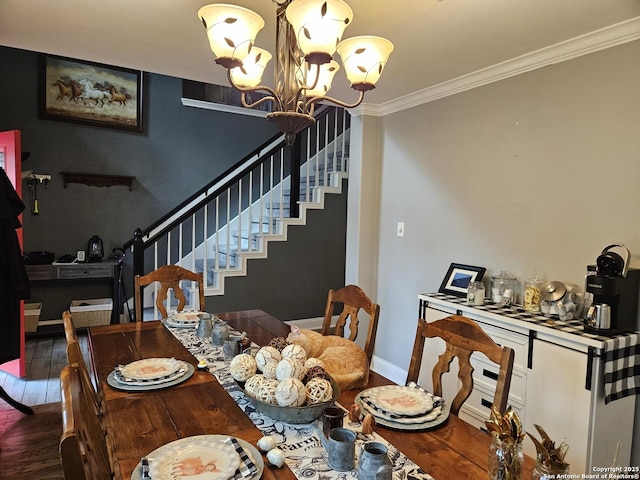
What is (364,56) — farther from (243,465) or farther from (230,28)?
(243,465)

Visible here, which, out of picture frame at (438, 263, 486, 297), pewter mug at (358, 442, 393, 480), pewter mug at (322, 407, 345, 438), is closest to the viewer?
pewter mug at (358, 442, 393, 480)

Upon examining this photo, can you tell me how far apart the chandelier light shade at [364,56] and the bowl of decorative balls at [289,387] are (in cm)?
112

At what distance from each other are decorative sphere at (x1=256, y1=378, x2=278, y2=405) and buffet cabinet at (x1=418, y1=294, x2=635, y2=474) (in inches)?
57.3

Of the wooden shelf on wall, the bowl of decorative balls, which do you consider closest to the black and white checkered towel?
the bowl of decorative balls

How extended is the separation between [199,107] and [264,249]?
223cm

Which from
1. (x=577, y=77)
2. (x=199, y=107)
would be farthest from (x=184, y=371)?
(x=199, y=107)

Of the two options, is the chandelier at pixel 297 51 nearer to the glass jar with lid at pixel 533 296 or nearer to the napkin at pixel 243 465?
the napkin at pixel 243 465

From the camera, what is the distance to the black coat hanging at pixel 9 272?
9.32 ft

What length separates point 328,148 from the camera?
522cm

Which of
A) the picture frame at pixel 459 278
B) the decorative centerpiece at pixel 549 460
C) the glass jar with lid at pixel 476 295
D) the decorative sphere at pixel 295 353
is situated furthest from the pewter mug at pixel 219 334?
the picture frame at pixel 459 278

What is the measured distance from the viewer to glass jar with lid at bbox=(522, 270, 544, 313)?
2.35m

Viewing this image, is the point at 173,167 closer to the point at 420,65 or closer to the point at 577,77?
the point at 420,65

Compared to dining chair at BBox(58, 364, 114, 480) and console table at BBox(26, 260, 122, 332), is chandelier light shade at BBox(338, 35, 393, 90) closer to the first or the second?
dining chair at BBox(58, 364, 114, 480)

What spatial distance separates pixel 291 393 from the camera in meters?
1.20
